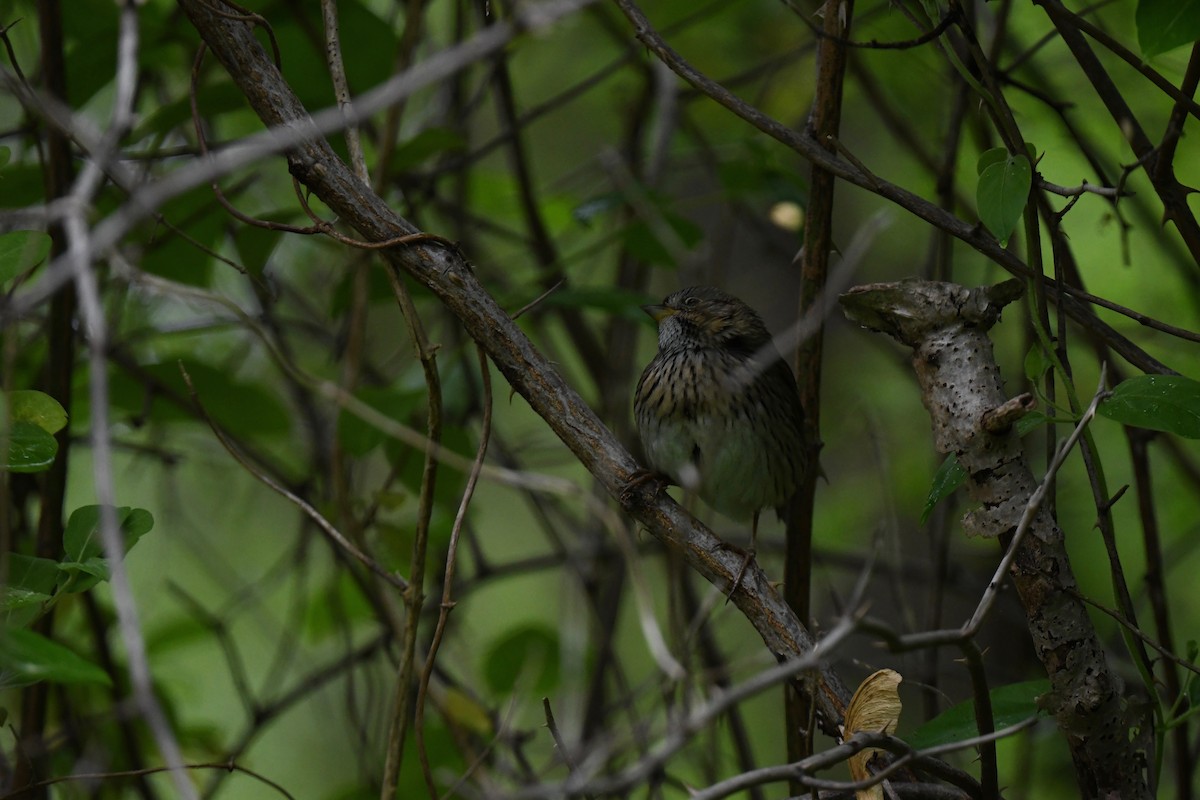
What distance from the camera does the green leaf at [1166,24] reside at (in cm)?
167

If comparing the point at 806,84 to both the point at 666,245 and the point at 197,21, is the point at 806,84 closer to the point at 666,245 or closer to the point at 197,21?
the point at 666,245

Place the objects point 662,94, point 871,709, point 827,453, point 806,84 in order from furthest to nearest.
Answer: point 827,453, point 806,84, point 662,94, point 871,709

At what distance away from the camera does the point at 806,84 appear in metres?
5.48

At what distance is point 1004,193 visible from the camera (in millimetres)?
1798

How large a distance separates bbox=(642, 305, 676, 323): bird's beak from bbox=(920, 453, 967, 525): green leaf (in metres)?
1.64

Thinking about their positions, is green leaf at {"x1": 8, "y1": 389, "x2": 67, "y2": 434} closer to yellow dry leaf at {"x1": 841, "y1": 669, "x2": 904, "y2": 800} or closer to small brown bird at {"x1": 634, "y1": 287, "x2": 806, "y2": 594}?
yellow dry leaf at {"x1": 841, "y1": 669, "x2": 904, "y2": 800}

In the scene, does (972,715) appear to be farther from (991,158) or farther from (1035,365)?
(991,158)

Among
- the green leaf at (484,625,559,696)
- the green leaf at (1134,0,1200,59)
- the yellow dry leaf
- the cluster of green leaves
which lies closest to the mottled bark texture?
the yellow dry leaf

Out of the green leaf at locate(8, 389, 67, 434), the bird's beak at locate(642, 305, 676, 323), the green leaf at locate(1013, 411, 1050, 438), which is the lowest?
the green leaf at locate(8, 389, 67, 434)

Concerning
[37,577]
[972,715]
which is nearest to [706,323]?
[972,715]

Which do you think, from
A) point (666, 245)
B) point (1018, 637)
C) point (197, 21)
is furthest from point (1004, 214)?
point (1018, 637)

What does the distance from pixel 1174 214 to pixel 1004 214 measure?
582 millimetres

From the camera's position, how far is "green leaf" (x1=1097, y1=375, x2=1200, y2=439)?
5.50 feet

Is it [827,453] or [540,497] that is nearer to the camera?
[540,497]
